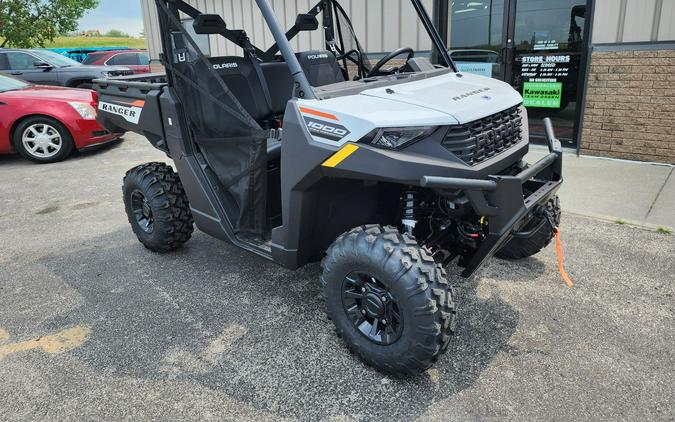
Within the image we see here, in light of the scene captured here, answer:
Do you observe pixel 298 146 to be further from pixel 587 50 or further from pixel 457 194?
pixel 587 50

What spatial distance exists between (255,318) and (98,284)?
1362 mm

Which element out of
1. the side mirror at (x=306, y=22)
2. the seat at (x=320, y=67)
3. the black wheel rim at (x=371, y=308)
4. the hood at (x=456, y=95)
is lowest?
the black wheel rim at (x=371, y=308)

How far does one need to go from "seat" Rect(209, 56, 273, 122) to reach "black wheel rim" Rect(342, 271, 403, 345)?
165 centimetres

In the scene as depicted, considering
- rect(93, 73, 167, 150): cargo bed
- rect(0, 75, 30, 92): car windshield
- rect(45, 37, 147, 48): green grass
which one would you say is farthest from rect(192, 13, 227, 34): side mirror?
rect(45, 37, 147, 48): green grass

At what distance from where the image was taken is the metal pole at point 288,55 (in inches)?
108

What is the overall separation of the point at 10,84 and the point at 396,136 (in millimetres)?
8253

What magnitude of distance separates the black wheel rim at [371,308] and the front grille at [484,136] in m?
0.77

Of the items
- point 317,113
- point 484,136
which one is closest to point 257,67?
point 317,113

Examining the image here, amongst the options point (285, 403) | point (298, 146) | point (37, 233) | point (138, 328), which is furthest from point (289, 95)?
point (37, 233)

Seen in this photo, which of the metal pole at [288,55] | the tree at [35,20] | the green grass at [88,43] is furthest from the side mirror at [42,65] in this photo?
the green grass at [88,43]

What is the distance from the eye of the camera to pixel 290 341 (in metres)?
3.01

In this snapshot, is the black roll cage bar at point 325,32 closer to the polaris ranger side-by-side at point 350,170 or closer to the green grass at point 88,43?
the polaris ranger side-by-side at point 350,170

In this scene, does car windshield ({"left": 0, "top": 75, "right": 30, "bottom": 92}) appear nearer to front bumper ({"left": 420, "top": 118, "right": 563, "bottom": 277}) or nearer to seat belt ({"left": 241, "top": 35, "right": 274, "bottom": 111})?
seat belt ({"left": 241, "top": 35, "right": 274, "bottom": 111})

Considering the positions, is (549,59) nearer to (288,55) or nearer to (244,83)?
(244,83)
